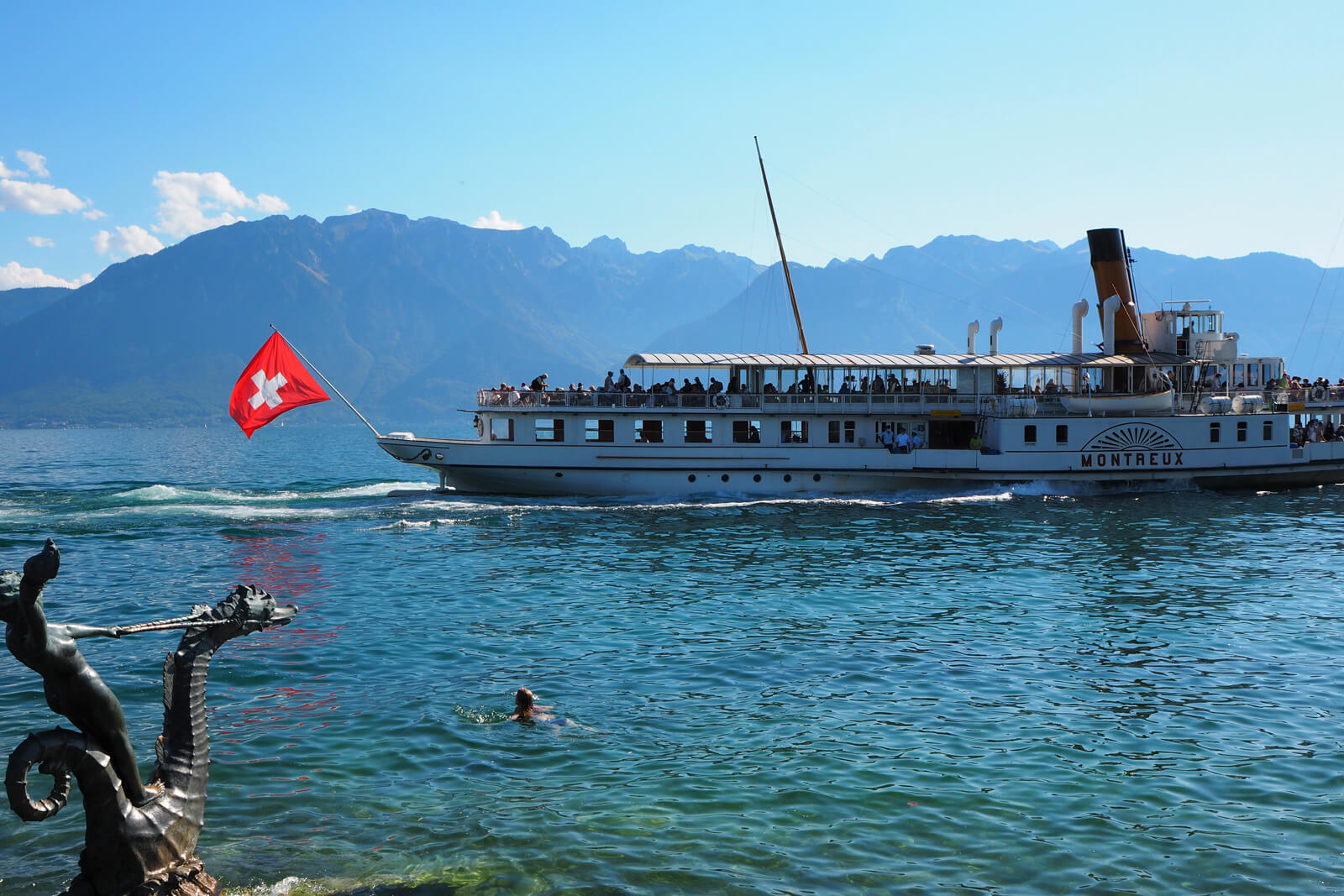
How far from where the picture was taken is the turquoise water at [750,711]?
34.7 feet

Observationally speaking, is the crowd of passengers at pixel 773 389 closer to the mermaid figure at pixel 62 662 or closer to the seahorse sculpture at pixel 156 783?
the seahorse sculpture at pixel 156 783

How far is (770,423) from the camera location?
41.5 m

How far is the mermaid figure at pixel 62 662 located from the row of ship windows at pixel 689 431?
107ft

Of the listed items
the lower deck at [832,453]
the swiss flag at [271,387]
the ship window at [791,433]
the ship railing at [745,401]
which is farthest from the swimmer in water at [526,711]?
the ship window at [791,433]

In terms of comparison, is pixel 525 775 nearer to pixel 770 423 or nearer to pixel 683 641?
pixel 683 641

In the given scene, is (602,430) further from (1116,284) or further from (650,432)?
(1116,284)

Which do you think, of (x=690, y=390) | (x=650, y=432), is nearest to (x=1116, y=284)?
(x=690, y=390)

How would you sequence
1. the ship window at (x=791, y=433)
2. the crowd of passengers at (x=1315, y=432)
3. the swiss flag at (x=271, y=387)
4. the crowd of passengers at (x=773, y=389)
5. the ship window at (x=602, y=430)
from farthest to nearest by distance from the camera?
the crowd of passengers at (x=1315, y=432) < the ship window at (x=791, y=433) < the ship window at (x=602, y=430) < the crowd of passengers at (x=773, y=389) < the swiss flag at (x=271, y=387)

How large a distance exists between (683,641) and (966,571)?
10.2m

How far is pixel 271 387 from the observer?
34719 mm

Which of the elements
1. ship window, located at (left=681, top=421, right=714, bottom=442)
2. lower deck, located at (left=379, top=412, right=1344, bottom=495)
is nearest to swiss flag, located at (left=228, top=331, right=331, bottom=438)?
lower deck, located at (left=379, top=412, right=1344, bottom=495)

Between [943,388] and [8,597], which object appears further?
[943,388]

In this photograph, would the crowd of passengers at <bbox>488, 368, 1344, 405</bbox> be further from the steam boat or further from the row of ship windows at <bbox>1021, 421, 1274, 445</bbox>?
the row of ship windows at <bbox>1021, 421, 1274, 445</bbox>

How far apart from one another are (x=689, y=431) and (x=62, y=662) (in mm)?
34048
